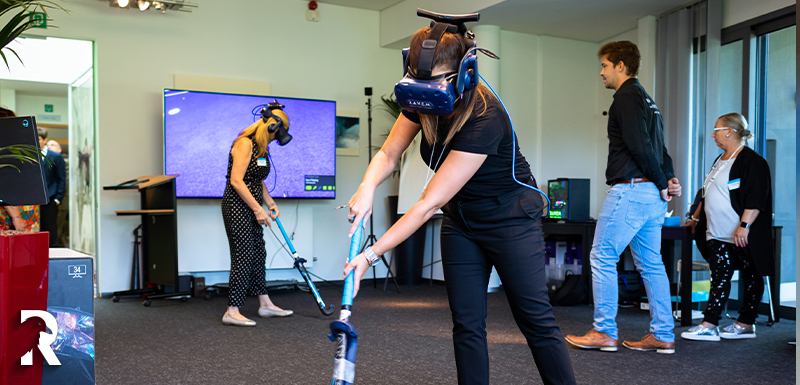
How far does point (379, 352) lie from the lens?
323 centimetres

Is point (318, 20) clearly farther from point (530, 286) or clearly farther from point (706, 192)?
point (530, 286)

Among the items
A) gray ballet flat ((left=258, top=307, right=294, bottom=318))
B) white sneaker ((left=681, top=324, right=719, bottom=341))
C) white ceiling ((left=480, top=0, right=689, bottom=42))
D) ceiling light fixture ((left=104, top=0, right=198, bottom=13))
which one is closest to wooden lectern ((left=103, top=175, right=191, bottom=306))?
gray ballet flat ((left=258, top=307, right=294, bottom=318))

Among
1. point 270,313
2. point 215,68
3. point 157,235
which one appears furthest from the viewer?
point 215,68

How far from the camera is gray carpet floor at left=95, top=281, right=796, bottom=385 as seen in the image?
2744 mm

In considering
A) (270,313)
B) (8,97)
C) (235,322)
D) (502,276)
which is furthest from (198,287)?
(8,97)

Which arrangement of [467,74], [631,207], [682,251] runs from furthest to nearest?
[682,251], [631,207], [467,74]

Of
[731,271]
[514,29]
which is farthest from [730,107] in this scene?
[514,29]

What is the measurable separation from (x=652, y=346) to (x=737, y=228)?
1.02 m

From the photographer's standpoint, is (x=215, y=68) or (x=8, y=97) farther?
(x=8, y=97)

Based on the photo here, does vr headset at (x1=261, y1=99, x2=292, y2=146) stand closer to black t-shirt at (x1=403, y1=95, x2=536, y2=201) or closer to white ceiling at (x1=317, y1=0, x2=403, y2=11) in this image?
black t-shirt at (x1=403, y1=95, x2=536, y2=201)

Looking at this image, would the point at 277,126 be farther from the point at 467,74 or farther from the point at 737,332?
the point at 737,332

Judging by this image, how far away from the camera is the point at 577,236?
5598 mm

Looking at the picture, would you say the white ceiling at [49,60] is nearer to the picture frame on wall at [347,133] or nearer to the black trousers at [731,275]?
the picture frame on wall at [347,133]

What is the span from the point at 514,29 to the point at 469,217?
4.67 meters
